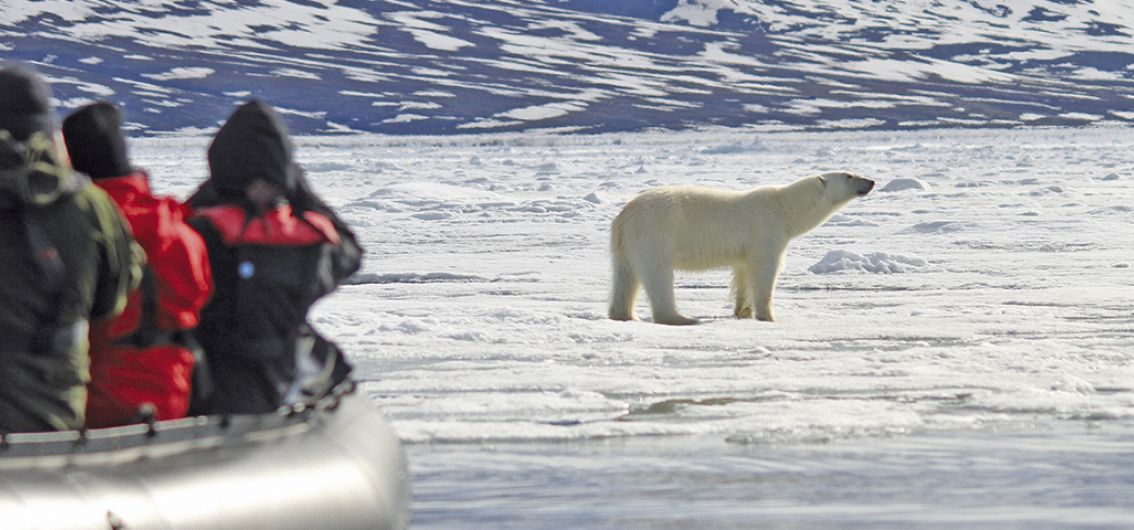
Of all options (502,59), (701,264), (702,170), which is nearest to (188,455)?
(701,264)

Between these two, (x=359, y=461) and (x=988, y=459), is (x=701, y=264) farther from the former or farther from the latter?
(x=359, y=461)

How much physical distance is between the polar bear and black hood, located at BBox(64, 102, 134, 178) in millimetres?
5287

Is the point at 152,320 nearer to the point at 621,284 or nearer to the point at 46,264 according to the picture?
the point at 46,264

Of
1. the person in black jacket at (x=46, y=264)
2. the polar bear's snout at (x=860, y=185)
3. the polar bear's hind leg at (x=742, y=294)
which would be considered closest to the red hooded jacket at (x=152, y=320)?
the person in black jacket at (x=46, y=264)

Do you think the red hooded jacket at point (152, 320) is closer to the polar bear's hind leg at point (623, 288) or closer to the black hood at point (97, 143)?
the black hood at point (97, 143)

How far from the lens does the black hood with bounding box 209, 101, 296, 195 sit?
3.82 meters

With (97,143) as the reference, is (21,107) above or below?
above

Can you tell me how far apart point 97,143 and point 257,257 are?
A: 39cm

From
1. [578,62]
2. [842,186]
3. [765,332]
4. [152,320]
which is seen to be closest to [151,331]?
[152,320]

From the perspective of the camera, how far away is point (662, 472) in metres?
5.02

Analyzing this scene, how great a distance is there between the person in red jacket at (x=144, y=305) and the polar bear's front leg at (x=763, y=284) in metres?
5.59

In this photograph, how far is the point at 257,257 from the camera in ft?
12.5

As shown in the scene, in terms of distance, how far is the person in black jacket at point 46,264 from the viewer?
128 inches

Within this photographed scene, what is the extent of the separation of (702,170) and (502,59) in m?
93.5
